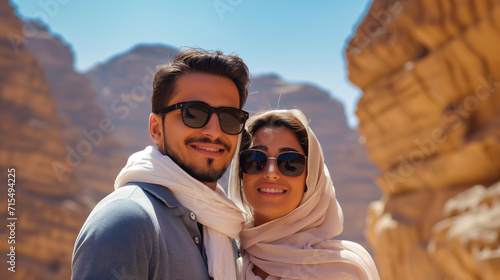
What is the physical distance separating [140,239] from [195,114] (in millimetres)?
658

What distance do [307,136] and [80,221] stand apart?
62.8 feet

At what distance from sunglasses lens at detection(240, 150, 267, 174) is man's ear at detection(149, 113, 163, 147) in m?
0.52

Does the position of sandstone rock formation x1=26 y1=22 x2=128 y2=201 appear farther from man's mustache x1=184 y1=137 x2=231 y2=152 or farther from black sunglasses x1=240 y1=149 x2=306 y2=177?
man's mustache x1=184 y1=137 x2=231 y2=152

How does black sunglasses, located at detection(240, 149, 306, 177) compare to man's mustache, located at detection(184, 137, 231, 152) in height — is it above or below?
below

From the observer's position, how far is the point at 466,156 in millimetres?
8258

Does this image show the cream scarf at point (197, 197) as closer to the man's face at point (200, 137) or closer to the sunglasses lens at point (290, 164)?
the man's face at point (200, 137)

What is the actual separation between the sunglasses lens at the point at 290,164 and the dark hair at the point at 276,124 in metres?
0.15

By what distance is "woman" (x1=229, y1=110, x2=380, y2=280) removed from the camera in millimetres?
2078

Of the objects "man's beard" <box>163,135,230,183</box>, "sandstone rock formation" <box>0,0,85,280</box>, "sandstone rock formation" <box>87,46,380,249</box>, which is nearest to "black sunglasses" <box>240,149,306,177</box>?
"man's beard" <box>163,135,230,183</box>

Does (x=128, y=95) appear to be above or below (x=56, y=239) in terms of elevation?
above

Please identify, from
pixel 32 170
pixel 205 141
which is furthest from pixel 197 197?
pixel 32 170

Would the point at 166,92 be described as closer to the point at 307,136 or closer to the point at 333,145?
the point at 307,136

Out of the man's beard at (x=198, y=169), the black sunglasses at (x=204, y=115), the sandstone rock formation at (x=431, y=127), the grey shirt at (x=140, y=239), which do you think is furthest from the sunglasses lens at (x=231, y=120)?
the sandstone rock formation at (x=431, y=127)

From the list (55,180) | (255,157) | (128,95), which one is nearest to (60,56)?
(128,95)
